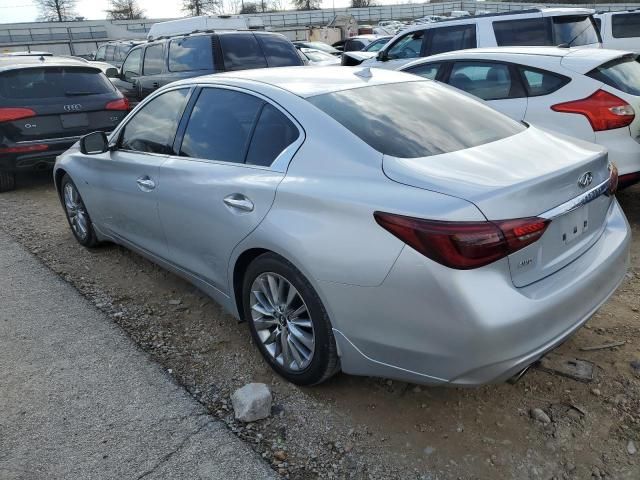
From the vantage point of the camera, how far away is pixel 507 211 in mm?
2143

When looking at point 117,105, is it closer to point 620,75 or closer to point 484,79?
point 484,79

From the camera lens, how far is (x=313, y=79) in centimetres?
322

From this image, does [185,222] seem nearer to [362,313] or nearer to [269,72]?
[269,72]

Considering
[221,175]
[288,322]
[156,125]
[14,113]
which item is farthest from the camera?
[14,113]

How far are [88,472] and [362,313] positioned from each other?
140cm

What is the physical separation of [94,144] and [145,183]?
33.9 inches

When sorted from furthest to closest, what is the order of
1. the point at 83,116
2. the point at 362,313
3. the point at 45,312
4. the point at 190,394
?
the point at 83,116 → the point at 45,312 → the point at 190,394 → the point at 362,313

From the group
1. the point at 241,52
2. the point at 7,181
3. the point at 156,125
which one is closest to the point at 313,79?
the point at 156,125

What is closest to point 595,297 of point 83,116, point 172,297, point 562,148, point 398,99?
point 562,148

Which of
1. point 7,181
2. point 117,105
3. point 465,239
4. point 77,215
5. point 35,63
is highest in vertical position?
point 35,63

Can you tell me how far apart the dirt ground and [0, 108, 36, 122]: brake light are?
4.21m

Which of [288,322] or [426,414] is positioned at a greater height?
[288,322]

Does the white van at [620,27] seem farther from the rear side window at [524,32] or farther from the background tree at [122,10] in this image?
the background tree at [122,10]

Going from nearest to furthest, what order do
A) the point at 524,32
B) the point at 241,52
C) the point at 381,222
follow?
the point at 381,222 < the point at 524,32 < the point at 241,52
